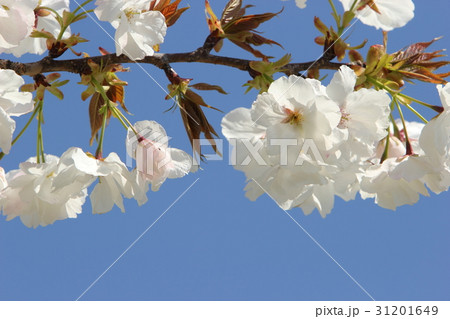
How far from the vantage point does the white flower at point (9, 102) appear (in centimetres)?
138

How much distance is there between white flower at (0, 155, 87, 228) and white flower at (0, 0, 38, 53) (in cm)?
30

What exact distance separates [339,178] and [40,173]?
743 mm

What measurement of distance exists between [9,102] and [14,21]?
8.7 inches

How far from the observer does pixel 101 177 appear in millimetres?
1598

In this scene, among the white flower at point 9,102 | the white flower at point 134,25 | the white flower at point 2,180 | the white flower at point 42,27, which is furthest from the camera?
the white flower at point 42,27

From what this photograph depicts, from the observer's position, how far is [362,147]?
147 centimetres

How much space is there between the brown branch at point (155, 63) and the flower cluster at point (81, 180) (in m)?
0.18

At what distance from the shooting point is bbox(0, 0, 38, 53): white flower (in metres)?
1.50

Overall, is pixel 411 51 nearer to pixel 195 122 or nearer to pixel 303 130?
pixel 303 130

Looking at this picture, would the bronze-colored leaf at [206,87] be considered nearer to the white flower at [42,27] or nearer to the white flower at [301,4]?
the white flower at [301,4]

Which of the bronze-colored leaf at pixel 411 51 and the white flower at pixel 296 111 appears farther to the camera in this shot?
the bronze-colored leaf at pixel 411 51

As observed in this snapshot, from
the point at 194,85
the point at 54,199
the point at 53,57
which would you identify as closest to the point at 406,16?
the point at 194,85

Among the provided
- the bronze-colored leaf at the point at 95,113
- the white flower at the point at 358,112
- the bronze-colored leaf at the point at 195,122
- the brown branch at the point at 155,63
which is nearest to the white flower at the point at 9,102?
the brown branch at the point at 155,63

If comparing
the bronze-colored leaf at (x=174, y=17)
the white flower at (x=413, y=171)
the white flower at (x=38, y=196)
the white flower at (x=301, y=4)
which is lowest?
the white flower at (x=38, y=196)
